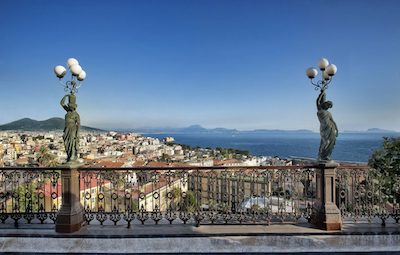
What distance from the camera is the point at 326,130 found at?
3.60m

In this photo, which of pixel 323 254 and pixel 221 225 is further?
pixel 221 225

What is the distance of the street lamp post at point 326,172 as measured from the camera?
3.52 metres

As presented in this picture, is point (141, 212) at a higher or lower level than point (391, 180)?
lower

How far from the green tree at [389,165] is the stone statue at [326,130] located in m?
0.61

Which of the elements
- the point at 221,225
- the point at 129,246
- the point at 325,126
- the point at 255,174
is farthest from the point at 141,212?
the point at 325,126

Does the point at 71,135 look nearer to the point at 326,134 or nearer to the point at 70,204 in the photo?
the point at 70,204

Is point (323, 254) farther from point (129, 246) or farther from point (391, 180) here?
point (129, 246)

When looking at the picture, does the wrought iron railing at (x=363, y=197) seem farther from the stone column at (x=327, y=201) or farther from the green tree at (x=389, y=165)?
the stone column at (x=327, y=201)

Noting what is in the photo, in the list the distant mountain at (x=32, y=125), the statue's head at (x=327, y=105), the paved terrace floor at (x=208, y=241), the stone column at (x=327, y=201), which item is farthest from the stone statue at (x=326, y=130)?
the distant mountain at (x=32, y=125)

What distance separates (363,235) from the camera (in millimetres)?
3387

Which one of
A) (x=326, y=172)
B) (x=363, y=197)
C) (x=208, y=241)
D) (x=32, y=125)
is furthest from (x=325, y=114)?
(x=32, y=125)

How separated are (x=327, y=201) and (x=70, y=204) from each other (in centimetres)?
354

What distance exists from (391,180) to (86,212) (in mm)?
4393

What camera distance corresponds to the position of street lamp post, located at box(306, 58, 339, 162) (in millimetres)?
3580
